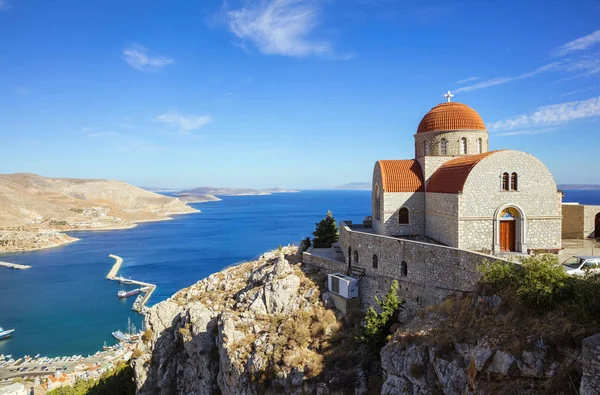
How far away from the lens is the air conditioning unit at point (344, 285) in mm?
20953

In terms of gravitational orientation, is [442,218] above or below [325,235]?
above

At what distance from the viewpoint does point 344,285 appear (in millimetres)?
21188

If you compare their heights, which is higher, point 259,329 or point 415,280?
point 415,280

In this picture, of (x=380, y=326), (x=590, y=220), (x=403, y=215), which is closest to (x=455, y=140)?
(x=403, y=215)

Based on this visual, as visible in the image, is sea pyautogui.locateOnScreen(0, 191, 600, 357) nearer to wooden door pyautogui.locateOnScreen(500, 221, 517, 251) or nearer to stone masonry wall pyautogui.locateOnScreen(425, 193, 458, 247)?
stone masonry wall pyautogui.locateOnScreen(425, 193, 458, 247)

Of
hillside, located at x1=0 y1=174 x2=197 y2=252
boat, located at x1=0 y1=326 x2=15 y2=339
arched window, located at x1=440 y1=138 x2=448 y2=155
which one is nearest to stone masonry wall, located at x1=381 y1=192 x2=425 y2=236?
arched window, located at x1=440 y1=138 x2=448 y2=155

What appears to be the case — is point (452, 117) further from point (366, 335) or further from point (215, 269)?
point (215, 269)

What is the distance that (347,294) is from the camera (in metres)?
20.9

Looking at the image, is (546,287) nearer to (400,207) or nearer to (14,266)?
(400,207)

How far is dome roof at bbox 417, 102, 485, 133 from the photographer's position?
79.3 feet

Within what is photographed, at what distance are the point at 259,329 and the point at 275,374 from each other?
139 inches

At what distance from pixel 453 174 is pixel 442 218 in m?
2.44

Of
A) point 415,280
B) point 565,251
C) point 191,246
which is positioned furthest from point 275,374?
point 191,246

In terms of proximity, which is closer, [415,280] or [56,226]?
[415,280]
